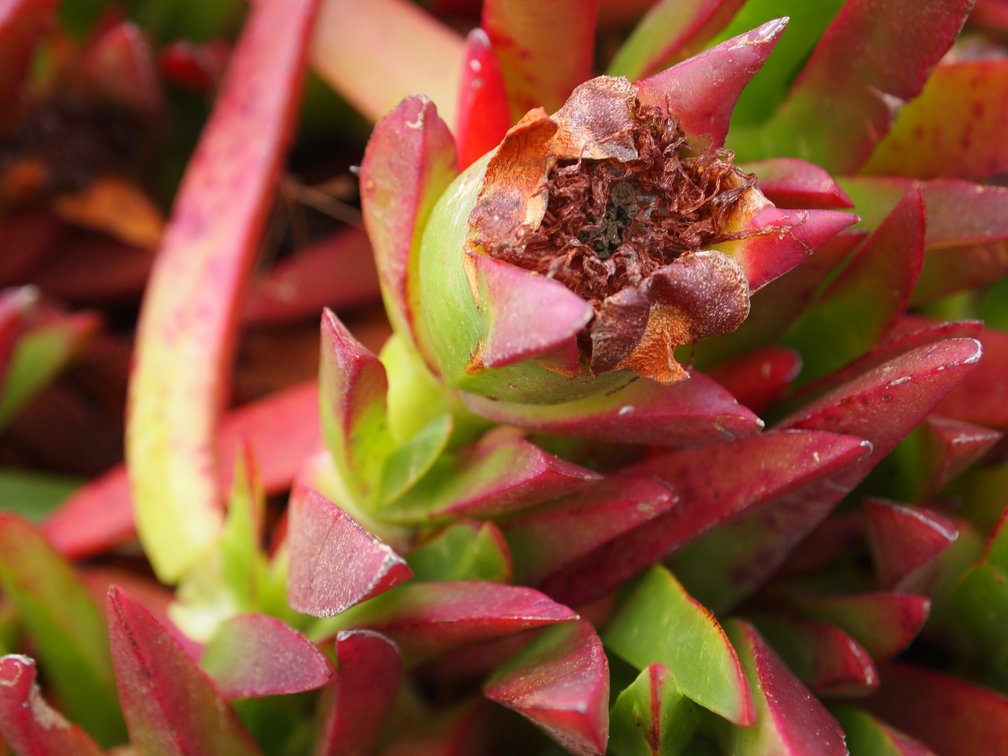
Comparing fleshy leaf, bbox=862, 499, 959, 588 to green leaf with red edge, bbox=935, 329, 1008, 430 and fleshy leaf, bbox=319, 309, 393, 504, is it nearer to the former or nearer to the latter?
green leaf with red edge, bbox=935, 329, 1008, 430

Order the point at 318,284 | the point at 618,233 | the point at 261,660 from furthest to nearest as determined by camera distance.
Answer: the point at 318,284
the point at 261,660
the point at 618,233

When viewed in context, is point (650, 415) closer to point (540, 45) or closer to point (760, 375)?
point (760, 375)

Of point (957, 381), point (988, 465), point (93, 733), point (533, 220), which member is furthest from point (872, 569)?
point (93, 733)

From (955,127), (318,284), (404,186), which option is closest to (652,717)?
(404,186)

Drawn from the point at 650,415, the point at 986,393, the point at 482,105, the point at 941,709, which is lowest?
the point at 941,709

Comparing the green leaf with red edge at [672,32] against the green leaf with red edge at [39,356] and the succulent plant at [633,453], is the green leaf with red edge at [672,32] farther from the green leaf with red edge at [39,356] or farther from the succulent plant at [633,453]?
the green leaf with red edge at [39,356]

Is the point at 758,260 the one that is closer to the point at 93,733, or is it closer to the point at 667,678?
the point at 667,678

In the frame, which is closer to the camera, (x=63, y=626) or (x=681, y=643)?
(x=681, y=643)
